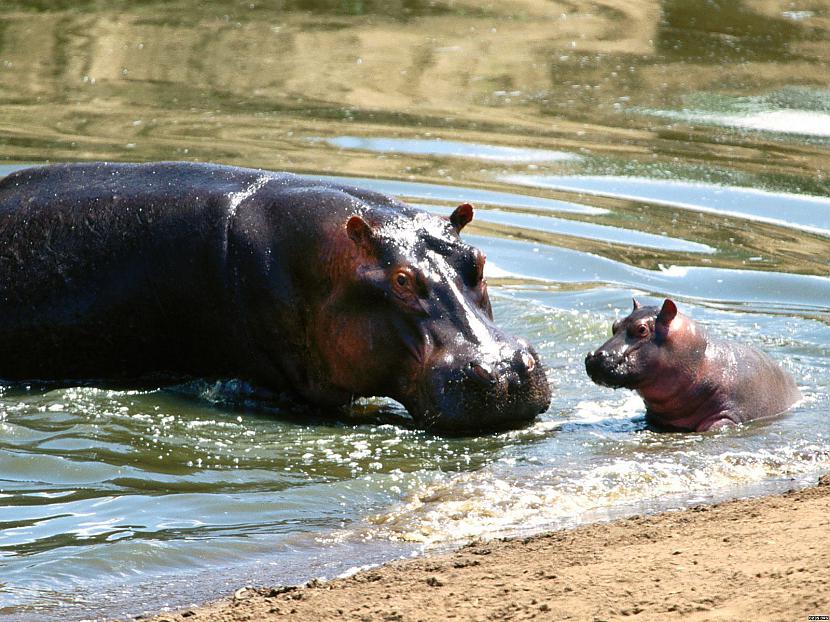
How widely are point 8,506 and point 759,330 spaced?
5.18 m

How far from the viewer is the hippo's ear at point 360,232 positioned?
24.9 ft

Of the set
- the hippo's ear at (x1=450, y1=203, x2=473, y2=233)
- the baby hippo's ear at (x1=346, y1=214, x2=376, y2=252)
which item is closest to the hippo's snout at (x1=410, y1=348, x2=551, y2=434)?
the baby hippo's ear at (x1=346, y1=214, x2=376, y2=252)

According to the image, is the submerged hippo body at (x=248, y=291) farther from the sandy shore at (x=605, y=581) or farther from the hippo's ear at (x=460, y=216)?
the sandy shore at (x=605, y=581)

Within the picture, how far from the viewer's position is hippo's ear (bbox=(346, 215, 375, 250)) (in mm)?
7590

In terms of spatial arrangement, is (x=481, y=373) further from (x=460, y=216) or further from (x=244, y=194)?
(x=244, y=194)

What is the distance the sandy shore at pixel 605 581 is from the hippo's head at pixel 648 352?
2047mm

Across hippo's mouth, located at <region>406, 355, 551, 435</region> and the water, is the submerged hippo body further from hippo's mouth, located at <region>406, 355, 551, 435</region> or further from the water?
the water

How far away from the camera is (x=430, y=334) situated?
7.40 metres

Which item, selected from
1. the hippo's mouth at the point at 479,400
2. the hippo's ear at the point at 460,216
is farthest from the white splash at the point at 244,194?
the hippo's mouth at the point at 479,400

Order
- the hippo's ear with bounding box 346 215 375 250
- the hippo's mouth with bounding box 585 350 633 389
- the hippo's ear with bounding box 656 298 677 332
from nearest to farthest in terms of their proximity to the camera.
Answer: the hippo's ear with bounding box 346 215 375 250
the hippo's mouth with bounding box 585 350 633 389
the hippo's ear with bounding box 656 298 677 332

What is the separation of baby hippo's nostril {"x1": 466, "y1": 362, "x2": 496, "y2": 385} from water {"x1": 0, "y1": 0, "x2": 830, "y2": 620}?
1.11ft

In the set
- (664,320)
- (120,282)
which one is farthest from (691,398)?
(120,282)

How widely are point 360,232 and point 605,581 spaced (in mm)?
3205

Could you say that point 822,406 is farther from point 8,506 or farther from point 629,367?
point 8,506
